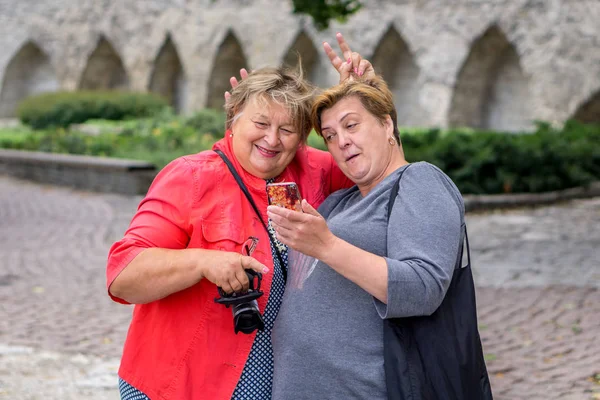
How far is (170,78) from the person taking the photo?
2373 cm

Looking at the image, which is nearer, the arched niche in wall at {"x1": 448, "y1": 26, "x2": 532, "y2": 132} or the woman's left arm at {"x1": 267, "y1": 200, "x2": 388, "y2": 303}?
the woman's left arm at {"x1": 267, "y1": 200, "x2": 388, "y2": 303}

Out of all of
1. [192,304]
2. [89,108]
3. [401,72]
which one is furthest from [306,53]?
[192,304]

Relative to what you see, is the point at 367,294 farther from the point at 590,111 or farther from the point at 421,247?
the point at 590,111

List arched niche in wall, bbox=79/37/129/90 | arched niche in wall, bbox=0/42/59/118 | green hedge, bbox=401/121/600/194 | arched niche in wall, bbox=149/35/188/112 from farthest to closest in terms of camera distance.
A: 1. arched niche in wall, bbox=0/42/59/118
2. arched niche in wall, bbox=79/37/129/90
3. arched niche in wall, bbox=149/35/188/112
4. green hedge, bbox=401/121/600/194

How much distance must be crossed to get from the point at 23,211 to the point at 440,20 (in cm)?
1082

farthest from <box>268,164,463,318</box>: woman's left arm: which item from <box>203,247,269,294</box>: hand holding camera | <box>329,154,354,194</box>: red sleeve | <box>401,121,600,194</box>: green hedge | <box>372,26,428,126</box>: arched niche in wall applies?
<box>372,26,428,126</box>: arched niche in wall

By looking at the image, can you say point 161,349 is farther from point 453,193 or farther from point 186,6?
point 186,6

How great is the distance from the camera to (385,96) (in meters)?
2.31

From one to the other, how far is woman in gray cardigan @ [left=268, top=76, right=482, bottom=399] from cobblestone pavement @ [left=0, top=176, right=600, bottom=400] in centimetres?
238

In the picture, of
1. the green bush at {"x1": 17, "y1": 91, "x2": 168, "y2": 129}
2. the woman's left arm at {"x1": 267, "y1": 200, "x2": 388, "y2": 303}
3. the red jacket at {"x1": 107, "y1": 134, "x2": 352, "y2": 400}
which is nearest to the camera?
the woman's left arm at {"x1": 267, "y1": 200, "x2": 388, "y2": 303}

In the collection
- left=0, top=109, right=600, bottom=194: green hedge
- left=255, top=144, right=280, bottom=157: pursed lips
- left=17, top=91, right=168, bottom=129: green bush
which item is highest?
left=17, top=91, right=168, bottom=129: green bush

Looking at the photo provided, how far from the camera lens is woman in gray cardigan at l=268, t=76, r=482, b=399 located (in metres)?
1.99

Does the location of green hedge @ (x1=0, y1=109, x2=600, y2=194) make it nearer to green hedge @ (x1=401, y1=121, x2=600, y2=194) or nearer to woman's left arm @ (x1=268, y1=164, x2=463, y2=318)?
green hedge @ (x1=401, y1=121, x2=600, y2=194)

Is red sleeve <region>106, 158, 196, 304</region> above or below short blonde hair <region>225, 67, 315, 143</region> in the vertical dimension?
below
